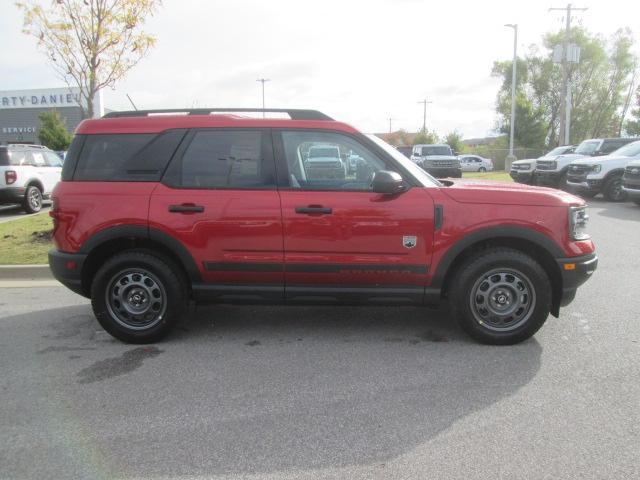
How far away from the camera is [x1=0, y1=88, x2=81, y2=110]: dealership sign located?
4691 centimetres

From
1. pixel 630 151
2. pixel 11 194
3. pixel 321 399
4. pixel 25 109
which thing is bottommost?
pixel 321 399

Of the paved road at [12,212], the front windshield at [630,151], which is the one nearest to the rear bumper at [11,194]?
the paved road at [12,212]

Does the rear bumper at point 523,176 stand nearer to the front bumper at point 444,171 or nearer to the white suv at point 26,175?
the front bumper at point 444,171

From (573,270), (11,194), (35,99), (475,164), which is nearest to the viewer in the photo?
(573,270)

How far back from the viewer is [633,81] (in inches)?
2104

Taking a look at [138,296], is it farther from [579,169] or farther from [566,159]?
[566,159]

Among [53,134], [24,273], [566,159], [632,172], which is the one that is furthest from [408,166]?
[53,134]

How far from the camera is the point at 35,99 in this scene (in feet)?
156

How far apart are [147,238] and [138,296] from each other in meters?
0.53

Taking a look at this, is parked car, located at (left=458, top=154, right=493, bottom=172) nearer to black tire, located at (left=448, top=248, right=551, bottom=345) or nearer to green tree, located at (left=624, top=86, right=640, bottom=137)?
green tree, located at (left=624, top=86, right=640, bottom=137)

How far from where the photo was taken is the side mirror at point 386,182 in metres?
4.02

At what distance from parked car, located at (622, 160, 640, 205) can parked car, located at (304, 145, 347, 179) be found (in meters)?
11.3

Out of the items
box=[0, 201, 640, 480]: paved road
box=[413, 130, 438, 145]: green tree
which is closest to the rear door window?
box=[0, 201, 640, 480]: paved road

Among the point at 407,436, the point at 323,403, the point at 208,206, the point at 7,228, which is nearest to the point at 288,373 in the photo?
the point at 323,403
